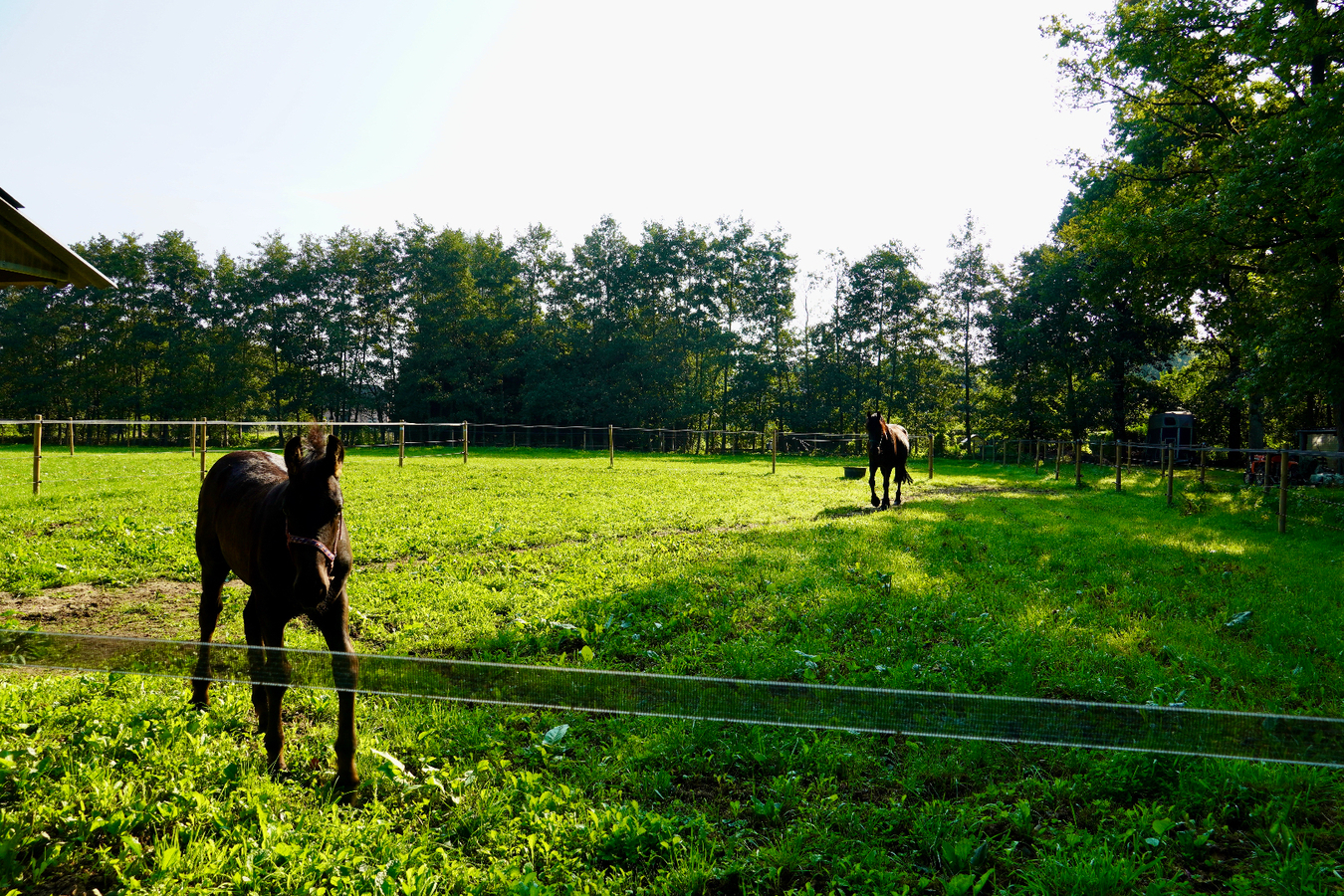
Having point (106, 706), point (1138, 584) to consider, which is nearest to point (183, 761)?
point (106, 706)

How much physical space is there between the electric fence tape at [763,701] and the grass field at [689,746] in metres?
0.61

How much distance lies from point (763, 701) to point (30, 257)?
8.08 meters

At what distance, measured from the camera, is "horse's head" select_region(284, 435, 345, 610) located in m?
2.81

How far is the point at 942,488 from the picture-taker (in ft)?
61.4

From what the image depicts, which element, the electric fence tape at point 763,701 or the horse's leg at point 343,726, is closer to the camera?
the electric fence tape at point 763,701

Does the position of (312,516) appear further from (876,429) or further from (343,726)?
(876,429)

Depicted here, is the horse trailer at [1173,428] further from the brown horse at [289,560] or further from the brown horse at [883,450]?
the brown horse at [289,560]

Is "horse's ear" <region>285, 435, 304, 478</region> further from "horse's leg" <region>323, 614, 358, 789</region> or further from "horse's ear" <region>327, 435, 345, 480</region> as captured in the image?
"horse's leg" <region>323, 614, 358, 789</region>

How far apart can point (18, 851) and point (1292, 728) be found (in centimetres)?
469

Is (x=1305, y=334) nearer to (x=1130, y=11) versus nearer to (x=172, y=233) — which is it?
(x=1130, y=11)

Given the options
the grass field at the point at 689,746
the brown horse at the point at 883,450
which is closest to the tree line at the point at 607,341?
the brown horse at the point at 883,450

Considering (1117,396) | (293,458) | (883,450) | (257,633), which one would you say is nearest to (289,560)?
(293,458)

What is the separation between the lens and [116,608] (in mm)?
5637

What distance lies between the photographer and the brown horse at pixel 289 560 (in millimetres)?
2828
